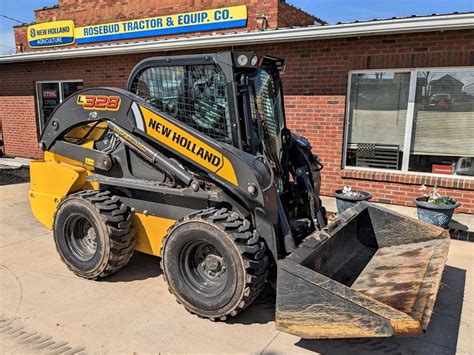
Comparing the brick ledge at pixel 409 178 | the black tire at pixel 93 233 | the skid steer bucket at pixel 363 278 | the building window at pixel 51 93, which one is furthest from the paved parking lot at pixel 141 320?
the building window at pixel 51 93

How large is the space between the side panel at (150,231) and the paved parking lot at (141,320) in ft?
1.21

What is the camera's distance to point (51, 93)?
34.9ft

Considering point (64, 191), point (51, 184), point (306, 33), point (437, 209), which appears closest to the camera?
point (64, 191)

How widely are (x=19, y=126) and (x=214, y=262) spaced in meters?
10.1

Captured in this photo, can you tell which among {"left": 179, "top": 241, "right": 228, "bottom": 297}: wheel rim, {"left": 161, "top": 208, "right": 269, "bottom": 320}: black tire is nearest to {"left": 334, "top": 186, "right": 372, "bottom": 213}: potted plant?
{"left": 161, "top": 208, "right": 269, "bottom": 320}: black tire

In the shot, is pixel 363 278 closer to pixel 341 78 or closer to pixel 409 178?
Answer: pixel 409 178

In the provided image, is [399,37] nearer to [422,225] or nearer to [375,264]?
[422,225]

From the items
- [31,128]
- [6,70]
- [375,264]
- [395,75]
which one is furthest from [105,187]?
[6,70]

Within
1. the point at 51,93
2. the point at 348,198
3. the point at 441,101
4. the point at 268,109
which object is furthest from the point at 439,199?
the point at 51,93

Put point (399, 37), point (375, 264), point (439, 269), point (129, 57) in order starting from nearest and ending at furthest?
point (439, 269) < point (375, 264) < point (399, 37) < point (129, 57)

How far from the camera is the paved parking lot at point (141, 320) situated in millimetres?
3072

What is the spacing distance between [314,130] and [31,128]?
817 centimetres

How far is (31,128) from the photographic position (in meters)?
11.0

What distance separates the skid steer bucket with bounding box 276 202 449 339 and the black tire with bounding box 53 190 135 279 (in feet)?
6.12
